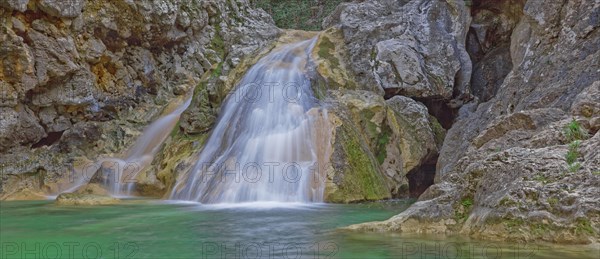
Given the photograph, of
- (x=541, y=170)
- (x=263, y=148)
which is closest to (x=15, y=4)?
(x=263, y=148)

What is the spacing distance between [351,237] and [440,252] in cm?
96

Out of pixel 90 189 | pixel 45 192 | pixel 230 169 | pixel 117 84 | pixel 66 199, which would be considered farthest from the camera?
pixel 117 84

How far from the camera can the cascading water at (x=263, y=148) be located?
836 centimetres

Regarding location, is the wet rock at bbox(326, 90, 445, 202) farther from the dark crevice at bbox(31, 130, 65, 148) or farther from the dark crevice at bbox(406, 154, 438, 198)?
the dark crevice at bbox(31, 130, 65, 148)

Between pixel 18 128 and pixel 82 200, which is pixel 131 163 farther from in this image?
pixel 82 200

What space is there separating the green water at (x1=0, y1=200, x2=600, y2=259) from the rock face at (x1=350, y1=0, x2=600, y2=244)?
0.26 m

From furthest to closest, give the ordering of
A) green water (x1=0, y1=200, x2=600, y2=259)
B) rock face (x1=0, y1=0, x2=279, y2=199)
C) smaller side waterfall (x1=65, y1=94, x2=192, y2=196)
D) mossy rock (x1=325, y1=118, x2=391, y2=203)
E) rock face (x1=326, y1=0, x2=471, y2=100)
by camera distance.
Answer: rock face (x1=326, y1=0, x2=471, y2=100) < rock face (x1=0, y1=0, x2=279, y2=199) < smaller side waterfall (x1=65, y1=94, x2=192, y2=196) < mossy rock (x1=325, y1=118, x2=391, y2=203) < green water (x1=0, y1=200, x2=600, y2=259)

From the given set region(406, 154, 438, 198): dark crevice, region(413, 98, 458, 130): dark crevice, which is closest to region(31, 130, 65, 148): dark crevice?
region(406, 154, 438, 198): dark crevice

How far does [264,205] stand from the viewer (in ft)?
25.0

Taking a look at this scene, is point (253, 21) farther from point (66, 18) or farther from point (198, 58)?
point (66, 18)

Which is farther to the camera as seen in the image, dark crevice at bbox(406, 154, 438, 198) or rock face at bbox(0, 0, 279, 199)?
rock face at bbox(0, 0, 279, 199)

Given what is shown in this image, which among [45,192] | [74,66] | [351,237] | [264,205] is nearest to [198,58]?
[74,66]

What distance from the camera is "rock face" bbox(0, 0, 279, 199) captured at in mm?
11398

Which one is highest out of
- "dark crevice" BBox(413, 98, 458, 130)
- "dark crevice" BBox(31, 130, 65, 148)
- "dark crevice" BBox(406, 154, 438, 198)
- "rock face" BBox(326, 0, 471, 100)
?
"rock face" BBox(326, 0, 471, 100)
